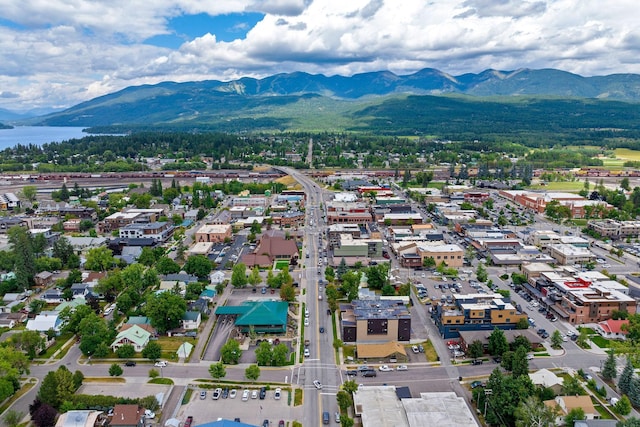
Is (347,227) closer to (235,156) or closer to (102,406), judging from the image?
(102,406)

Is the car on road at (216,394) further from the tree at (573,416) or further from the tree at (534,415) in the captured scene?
the tree at (573,416)

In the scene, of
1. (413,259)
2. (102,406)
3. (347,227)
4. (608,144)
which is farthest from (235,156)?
(608,144)

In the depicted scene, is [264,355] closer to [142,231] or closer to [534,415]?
[534,415]

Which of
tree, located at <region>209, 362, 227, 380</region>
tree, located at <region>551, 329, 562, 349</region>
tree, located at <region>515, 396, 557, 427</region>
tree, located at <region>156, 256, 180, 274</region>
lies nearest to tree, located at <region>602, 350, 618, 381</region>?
tree, located at <region>551, 329, 562, 349</region>

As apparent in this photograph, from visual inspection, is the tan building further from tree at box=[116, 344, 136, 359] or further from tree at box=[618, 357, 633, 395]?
tree at box=[618, 357, 633, 395]

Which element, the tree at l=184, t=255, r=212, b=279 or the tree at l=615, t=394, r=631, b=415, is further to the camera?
the tree at l=184, t=255, r=212, b=279
